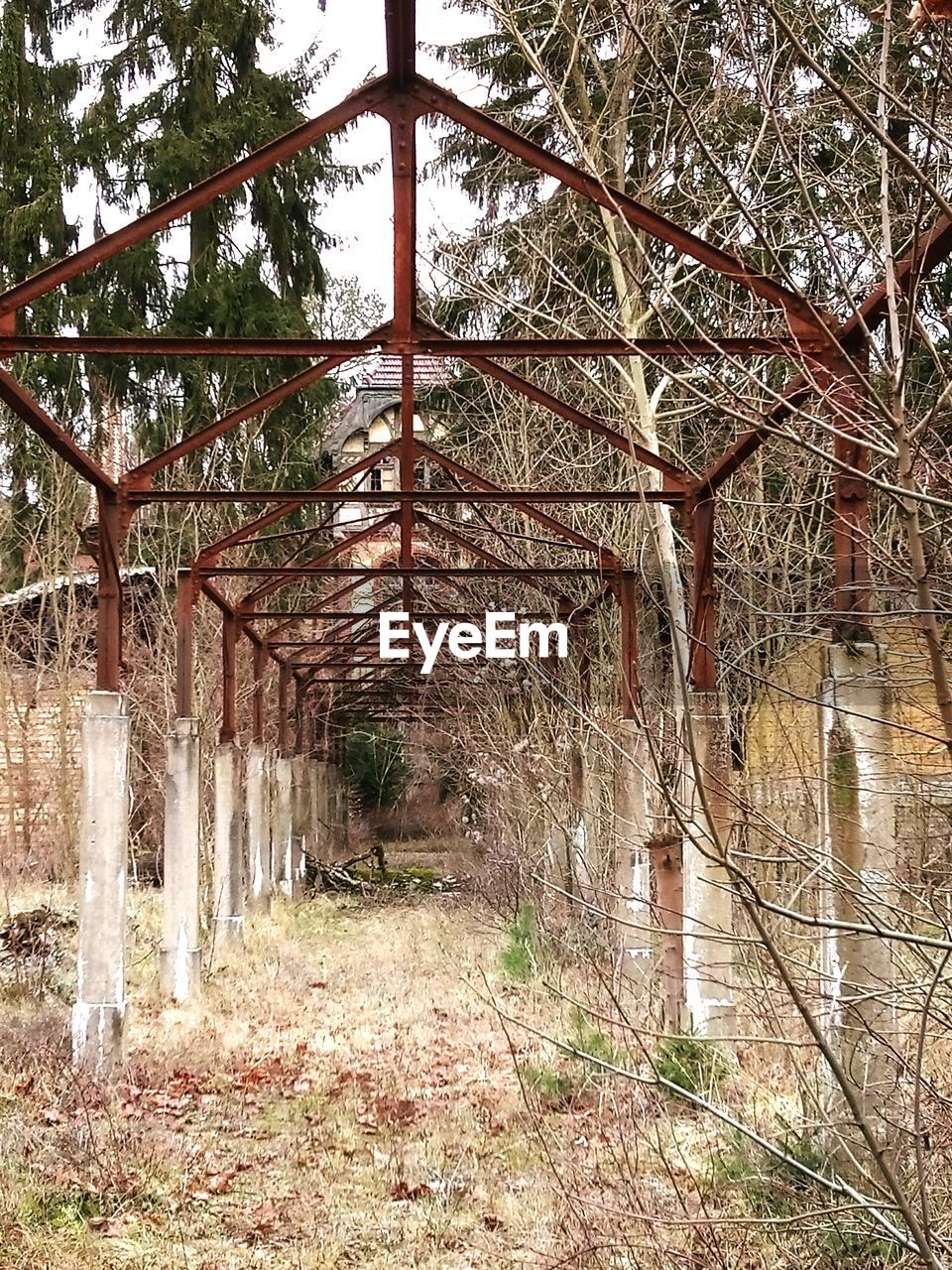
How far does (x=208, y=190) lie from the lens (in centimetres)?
708

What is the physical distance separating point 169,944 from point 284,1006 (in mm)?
1337

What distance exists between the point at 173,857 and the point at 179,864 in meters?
0.10

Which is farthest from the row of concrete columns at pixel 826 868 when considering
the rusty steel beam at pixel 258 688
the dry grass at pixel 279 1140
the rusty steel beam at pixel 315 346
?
the rusty steel beam at pixel 258 688

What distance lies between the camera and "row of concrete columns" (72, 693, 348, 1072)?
9.20m

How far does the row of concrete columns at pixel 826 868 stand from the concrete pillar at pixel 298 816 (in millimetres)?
11710

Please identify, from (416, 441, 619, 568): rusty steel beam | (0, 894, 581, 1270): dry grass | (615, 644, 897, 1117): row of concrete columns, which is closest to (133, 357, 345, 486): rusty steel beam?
(416, 441, 619, 568): rusty steel beam

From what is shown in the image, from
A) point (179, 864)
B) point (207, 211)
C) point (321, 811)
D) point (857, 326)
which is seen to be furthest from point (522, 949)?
point (321, 811)

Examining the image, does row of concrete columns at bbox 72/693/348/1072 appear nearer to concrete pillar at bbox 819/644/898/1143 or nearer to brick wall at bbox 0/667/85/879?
brick wall at bbox 0/667/85/879

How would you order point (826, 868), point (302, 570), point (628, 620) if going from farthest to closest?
point (302, 570) → point (628, 620) → point (826, 868)

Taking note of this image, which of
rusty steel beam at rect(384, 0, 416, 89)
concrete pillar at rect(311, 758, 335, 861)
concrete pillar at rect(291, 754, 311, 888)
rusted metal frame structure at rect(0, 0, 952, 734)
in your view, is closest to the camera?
rusty steel beam at rect(384, 0, 416, 89)

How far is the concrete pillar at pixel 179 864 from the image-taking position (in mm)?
12422

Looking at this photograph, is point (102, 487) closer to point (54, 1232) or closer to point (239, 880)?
point (54, 1232)

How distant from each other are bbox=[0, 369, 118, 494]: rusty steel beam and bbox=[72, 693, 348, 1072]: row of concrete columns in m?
1.65

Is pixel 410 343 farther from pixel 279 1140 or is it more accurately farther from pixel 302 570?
pixel 302 570
